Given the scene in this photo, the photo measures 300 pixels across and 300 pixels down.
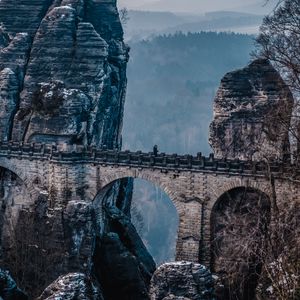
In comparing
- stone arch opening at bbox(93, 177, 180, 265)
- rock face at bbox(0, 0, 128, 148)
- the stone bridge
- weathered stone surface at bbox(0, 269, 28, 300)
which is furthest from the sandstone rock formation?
stone arch opening at bbox(93, 177, 180, 265)

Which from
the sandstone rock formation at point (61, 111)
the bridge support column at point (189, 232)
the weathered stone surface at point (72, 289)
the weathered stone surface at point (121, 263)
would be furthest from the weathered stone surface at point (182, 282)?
the bridge support column at point (189, 232)

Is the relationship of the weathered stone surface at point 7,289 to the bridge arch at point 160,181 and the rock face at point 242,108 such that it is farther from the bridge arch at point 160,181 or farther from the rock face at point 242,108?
the rock face at point 242,108

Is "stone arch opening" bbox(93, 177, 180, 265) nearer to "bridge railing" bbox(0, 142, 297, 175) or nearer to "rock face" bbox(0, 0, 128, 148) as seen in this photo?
"rock face" bbox(0, 0, 128, 148)

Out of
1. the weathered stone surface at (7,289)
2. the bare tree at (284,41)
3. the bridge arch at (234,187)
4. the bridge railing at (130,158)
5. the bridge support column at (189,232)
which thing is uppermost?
the bare tree at (284,41)

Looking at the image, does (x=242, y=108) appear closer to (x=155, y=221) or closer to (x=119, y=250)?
(x=119, y=250)

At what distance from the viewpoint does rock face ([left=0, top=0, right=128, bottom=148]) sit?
4188 centimetres

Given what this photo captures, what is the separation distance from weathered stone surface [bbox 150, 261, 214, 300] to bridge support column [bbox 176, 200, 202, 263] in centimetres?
1730

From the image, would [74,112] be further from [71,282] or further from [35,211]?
[71,282]

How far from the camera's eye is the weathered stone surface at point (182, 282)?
18.2 meters

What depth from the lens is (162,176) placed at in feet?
120

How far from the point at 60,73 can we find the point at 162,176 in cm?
1272

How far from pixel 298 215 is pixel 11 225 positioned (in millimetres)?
23969

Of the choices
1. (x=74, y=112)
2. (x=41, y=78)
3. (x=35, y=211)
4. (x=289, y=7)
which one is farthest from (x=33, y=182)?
(x=289, y=7)

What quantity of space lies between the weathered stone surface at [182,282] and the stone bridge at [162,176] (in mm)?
13449
